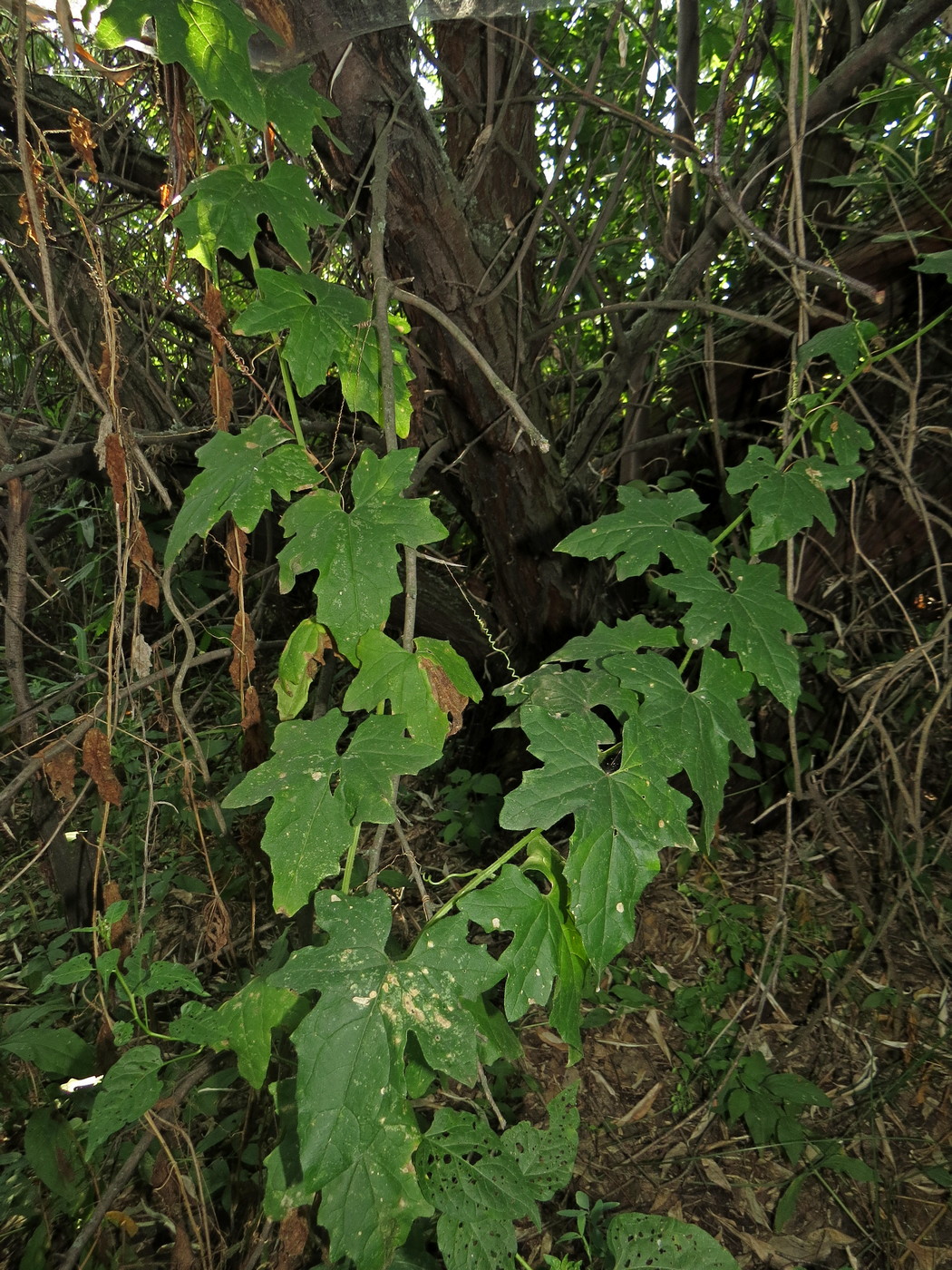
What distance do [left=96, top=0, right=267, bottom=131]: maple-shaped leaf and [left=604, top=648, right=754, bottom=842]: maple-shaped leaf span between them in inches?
36.7

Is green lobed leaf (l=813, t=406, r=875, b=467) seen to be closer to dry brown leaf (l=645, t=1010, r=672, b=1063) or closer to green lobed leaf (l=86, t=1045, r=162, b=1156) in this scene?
green lobed leaf (l=86, t=1045, r=162, b=1156)

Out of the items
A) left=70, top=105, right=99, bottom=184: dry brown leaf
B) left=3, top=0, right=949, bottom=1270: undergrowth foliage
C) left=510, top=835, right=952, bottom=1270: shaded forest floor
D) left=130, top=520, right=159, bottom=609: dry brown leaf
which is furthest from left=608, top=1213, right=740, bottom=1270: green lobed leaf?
left=70, top=105, right=99, bottom=184: dry brown leaf

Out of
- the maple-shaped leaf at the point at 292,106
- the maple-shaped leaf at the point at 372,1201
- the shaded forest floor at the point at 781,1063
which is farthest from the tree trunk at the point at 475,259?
the maple-shaped leaf at the point at 372,1201

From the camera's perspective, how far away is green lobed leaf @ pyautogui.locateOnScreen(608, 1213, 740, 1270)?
1.18 metres

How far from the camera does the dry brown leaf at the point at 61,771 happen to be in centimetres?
141

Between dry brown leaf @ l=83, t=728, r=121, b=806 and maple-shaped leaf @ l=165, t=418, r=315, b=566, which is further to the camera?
dry brown leaf @ l=83, t=728, r=121, b=806

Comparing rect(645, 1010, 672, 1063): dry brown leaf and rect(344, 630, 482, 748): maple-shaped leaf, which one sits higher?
rect(344, 630, 482, 748): maple-shaped leaf

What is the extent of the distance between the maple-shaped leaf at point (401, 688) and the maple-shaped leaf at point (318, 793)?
0.21 ft

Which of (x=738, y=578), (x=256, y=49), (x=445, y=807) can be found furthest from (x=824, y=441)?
(x=445, y=807)

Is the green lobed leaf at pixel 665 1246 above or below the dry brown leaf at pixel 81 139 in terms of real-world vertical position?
below

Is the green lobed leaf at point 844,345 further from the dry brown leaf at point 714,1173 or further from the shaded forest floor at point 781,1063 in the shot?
the dry brown leaf at point 714,1173

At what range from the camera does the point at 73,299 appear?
231 cm

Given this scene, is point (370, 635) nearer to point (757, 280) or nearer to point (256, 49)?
point (256, 49)

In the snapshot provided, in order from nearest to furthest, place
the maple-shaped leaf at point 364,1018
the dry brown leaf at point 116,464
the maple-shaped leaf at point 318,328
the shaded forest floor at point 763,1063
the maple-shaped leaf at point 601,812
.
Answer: the maple-shaped leaf at point 364,1018, the maple-shaped leaf at point 601,812, the maple-shaped leaf at point 318,328, the dry brown leaf at point 116,464, the shaded forest floor at point 763,1063
